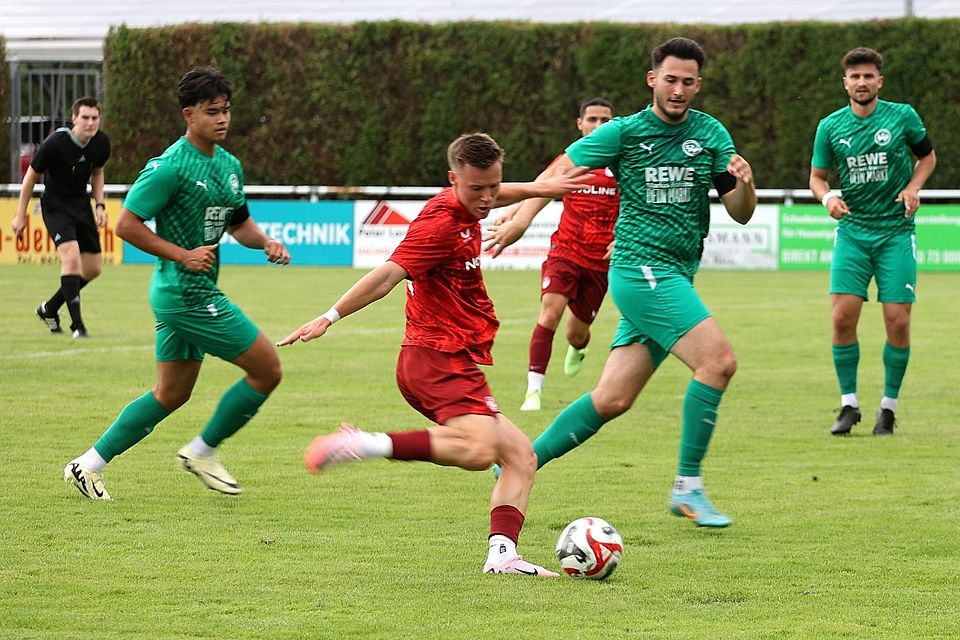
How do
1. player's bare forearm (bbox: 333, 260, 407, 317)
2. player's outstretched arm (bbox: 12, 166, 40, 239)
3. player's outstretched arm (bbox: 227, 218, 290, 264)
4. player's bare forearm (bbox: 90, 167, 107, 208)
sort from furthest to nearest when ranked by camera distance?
player's bare forearm (bbox: 90, 167, 107, 208) → player's outstretched arm (bbox: 12, 166, 40, 239) → player's outstretched arm (bbox: 227, 218, 290, 264) → player's bare forearm (bbox: 333, 260, 407, 317)

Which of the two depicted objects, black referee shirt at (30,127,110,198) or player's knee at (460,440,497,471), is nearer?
player's knee at (460,440,497,471)

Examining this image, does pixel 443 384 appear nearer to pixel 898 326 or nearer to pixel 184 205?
pixel 184 205

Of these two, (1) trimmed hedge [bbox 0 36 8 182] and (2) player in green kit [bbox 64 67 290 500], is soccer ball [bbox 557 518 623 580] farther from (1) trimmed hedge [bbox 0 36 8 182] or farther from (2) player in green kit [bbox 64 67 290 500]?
(1) trimmed hedge [bbox 0 36 8 182]

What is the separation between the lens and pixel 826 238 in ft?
83.0

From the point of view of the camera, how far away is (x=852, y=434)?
9406 millimetres

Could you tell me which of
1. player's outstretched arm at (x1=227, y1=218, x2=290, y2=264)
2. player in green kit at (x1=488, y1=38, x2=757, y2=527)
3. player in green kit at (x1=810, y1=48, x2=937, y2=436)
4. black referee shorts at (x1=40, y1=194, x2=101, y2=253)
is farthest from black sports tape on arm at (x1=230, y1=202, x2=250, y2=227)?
black referee shorts at (x1=40, y1=194, x2=101, y2=253)

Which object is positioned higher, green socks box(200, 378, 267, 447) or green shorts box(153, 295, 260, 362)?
green shorts box(153, 295, 260, 362)

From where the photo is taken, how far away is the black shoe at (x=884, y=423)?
935 centimetres

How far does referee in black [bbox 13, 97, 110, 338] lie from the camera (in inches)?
560

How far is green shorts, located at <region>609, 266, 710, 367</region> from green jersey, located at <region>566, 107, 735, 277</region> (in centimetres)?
6

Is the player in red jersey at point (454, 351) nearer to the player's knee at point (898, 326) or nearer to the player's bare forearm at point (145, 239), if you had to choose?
the player's bare forearm at point (145, 239)

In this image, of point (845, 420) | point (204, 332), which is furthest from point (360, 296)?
point (845, 420)

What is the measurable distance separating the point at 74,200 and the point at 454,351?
9423mm

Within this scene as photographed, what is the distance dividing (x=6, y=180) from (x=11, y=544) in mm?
29260
